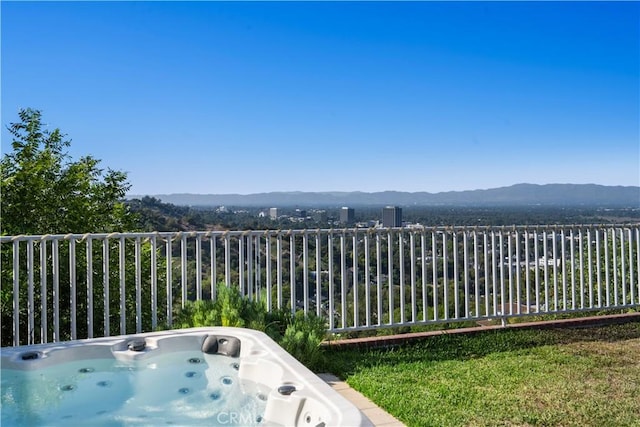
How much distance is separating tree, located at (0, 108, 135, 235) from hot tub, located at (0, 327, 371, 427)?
223cm

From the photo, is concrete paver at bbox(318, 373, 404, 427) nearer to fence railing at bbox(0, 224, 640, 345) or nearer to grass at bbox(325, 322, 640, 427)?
grass at bbox(325, 322, 640, 427)

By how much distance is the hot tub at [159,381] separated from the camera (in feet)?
10.2

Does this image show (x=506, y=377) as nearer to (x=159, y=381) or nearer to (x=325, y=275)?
(x=325, y=275)

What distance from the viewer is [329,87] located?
16.4m

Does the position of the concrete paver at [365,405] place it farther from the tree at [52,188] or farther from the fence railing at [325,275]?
the tree at [52,188]

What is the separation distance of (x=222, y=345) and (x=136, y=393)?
628 millimetres

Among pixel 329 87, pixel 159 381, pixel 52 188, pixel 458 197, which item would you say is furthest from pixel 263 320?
pixel 458 197

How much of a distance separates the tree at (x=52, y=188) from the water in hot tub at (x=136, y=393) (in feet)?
7.53

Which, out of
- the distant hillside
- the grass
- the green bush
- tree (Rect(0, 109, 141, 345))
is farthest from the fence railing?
the distant hillside

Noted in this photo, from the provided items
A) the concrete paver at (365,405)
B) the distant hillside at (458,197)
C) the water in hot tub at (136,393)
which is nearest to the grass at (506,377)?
the concrete paver at (365,405)

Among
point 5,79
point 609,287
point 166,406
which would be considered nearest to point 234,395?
point 166,406

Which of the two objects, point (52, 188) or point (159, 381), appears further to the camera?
point (52, 188)

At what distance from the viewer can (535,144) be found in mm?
20641

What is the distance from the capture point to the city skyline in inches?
371
